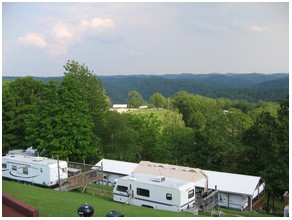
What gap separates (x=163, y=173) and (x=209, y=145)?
16.0ft

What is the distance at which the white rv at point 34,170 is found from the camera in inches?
561

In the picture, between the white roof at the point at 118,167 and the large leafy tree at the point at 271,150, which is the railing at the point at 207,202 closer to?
the large leafy tree at the point at 271,150

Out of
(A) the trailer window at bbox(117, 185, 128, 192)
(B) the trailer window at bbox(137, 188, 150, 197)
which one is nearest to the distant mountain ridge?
(A) the trailer window at bbox(117, 185, 128, 192)

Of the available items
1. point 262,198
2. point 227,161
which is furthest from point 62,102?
point 262,198

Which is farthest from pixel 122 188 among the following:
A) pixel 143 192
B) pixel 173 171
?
pixel 173 171

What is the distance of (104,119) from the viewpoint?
66.9 ft

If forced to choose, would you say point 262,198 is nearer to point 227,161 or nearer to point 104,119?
point 227,161

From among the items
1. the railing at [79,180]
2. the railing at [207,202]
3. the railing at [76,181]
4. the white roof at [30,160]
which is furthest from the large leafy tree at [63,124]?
the railing at [207,202]

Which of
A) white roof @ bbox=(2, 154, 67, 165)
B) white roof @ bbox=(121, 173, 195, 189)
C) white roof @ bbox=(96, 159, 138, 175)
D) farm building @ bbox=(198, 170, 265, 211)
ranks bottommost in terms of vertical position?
farm building @ bbox=(198, 170, 265, 211)

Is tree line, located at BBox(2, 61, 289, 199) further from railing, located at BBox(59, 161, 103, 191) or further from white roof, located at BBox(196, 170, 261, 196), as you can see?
railing, located at BBox(59, 161, 103, 191)

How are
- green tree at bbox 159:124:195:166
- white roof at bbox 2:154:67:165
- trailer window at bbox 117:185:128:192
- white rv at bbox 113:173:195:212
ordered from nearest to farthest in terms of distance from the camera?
white rv at bbox 113:173:195:212
trailer window at bbox 117:185:128:192
white roof at bbox 2:154:67:165
green tree at bbox 159:124:195:166

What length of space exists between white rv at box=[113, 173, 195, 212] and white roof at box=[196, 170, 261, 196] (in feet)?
6.85

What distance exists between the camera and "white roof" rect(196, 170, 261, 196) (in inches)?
545

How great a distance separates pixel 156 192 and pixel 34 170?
553 cm
